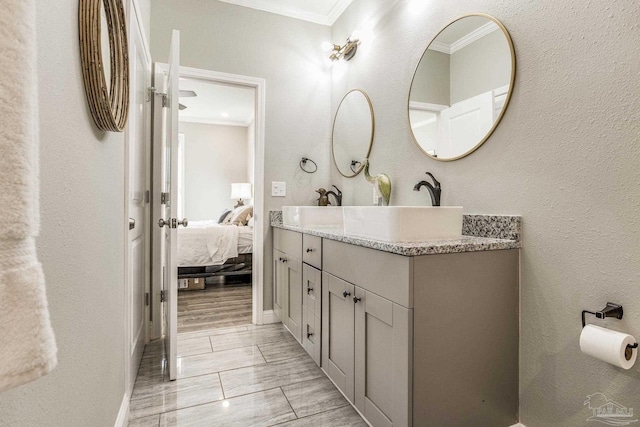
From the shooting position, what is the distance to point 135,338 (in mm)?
1906

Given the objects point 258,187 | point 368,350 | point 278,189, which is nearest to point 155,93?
point 258,187

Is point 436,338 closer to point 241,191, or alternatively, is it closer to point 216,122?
point 241,191

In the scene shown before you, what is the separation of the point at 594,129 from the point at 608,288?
51 cm

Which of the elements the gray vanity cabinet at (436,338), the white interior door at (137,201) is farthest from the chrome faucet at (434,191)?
the white interior door at (137,201)

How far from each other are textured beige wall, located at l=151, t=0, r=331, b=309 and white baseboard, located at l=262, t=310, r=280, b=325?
10cm

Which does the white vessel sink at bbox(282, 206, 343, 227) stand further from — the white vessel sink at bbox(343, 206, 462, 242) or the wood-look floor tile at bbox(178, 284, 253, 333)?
the wood-look floor tile at bbox(178, 284, 253, 333)

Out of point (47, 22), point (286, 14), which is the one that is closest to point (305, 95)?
point (286, 14)

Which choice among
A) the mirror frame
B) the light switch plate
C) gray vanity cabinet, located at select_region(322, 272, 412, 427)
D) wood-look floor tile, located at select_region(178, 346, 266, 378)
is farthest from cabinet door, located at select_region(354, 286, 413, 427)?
the light switch plate

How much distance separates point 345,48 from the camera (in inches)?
104

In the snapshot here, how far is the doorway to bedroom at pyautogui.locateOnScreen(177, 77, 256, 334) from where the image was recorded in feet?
10.5

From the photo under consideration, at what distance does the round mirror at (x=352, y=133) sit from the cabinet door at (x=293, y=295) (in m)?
0.85

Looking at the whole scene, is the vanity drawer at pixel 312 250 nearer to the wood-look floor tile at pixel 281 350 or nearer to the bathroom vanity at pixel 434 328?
the bathroom vanity at pixel 434 328

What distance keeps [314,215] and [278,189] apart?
59 cm

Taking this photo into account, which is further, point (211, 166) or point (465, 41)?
point (211, 166)
